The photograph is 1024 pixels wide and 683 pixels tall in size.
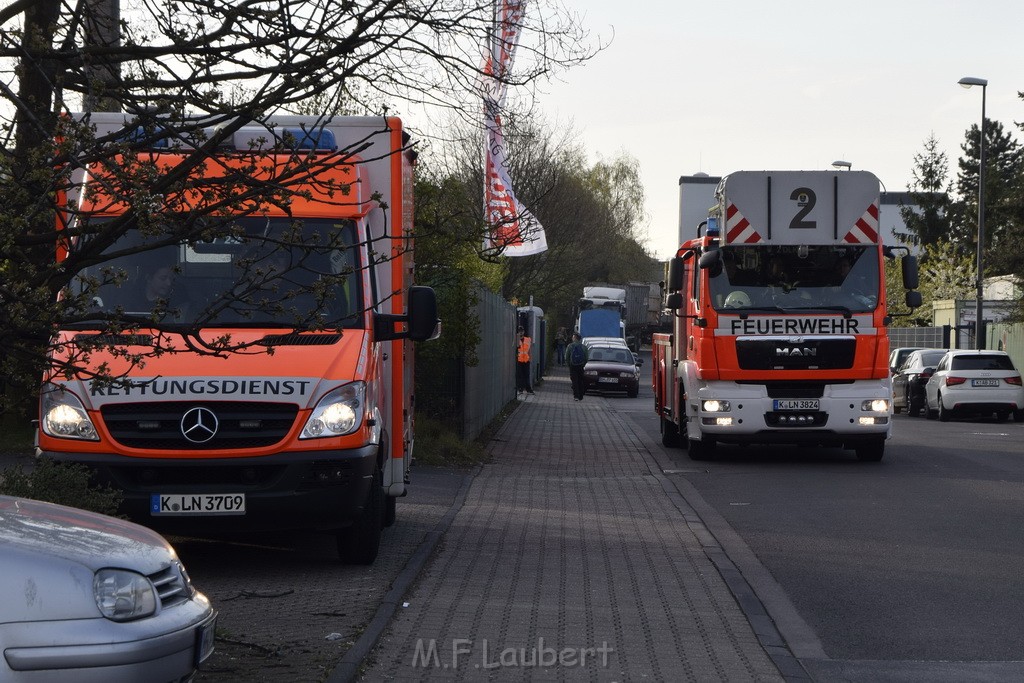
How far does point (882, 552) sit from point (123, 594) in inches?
286

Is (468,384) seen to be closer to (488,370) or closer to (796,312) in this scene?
(488,370)

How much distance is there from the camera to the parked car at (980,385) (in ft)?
101

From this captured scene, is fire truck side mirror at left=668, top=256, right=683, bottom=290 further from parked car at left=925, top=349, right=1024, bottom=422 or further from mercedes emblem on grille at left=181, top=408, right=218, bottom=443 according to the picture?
parked car at left=925, top=349, right=1024, bottom=422

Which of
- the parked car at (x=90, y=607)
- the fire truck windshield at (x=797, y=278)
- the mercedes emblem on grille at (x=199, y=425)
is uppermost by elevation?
the fire truck windshield at (x=797, y=278)

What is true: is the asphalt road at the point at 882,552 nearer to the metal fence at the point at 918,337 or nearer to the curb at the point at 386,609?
the curb at the point at 386,609

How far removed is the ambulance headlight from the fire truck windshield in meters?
1.20

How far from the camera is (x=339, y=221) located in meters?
9.62

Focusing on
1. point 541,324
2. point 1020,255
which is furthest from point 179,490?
point 541,324

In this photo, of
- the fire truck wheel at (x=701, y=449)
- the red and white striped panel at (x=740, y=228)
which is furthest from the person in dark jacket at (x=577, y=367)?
the red and white striped panel at (x=740, y=228)

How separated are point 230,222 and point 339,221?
4.18 metres

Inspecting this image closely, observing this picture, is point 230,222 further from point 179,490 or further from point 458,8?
point 179,490

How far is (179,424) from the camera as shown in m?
8.62

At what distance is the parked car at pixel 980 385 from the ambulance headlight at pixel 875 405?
541 inches

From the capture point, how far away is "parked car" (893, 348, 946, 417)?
112 feet
